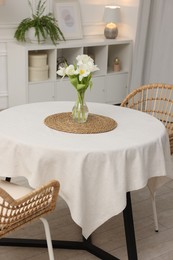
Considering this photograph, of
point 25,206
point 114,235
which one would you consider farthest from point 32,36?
point 25,206

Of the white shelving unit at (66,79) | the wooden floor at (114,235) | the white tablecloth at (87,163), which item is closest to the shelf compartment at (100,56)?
the white shelving unit at (66,79)

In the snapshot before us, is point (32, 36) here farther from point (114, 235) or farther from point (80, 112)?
point (114, 235)

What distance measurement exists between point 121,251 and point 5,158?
0.88 m

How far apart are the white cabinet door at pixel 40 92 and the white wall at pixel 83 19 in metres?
0.34

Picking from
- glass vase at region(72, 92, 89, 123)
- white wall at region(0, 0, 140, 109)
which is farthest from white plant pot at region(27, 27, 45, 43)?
glass vase at region(72, 92, 89, 123)

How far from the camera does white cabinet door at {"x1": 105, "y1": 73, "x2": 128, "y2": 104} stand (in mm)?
5102

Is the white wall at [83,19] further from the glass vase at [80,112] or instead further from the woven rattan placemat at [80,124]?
the glass vase at [80,112]

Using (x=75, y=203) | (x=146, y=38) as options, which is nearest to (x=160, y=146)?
(x=75, y=203)

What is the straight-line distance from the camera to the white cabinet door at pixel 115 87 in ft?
16.7

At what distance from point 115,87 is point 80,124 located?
2.88 metres

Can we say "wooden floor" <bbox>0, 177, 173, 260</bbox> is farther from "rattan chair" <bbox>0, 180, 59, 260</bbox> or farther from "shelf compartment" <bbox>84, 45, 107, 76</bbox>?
"shelf compartment" <bbox>84, 45, 107, 76</bbox>

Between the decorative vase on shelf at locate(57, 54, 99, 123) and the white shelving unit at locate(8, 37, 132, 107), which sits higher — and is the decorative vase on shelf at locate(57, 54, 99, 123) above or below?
above

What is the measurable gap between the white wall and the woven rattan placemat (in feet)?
7.64

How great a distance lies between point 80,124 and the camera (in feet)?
7.77
